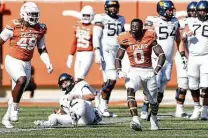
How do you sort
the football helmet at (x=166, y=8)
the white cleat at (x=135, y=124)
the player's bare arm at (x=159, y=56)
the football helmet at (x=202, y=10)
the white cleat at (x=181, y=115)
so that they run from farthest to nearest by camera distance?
the white cleat at (x=181, y=115) < the football helmet at (x=166, y=8) < the football helmet at (x=202, y=10) < the player's bare arm at (x=159, y=56) < the white cleat at (x=135, y=124)

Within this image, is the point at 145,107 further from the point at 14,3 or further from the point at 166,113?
the point at 14,3

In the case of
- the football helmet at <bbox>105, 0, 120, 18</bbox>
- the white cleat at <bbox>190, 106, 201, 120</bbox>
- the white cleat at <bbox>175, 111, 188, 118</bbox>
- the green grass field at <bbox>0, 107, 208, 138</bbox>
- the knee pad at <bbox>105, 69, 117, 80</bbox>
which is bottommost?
the white cleat at <bbox>175, 111, 188, 118</bbox>

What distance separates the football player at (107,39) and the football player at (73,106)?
2416 mm

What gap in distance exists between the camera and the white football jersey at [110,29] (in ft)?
51.2

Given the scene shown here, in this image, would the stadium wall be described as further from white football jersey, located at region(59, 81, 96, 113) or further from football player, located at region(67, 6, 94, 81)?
white football jersey, located at region(59, 81, 96, 113)

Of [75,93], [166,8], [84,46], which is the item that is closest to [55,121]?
[75,93]

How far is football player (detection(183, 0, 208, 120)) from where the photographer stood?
1440 centimetres

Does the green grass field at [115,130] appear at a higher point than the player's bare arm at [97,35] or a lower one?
lower

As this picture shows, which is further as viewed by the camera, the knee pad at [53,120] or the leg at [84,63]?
the leg at [84,63]

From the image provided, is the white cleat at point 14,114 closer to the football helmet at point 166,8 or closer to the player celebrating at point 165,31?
the player celebrating at point 165,31

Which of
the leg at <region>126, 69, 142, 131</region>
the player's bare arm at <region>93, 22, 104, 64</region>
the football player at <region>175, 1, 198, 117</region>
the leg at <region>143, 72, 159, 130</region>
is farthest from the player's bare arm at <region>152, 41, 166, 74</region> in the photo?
the player's bare arm at <region>93, 22, 104, 64</region>

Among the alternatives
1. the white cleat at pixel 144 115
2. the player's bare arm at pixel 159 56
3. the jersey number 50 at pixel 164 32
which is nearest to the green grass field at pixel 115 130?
the white cleat at pixel 144 115

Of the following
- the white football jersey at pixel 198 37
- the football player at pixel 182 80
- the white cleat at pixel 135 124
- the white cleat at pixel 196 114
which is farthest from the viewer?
the football player at pixel 182 80

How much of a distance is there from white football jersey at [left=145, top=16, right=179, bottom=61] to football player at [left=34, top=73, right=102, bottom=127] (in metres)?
2.30
